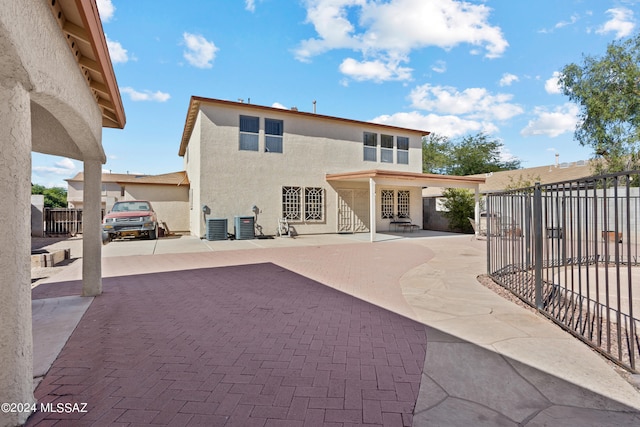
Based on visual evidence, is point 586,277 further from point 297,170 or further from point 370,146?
point 370,146

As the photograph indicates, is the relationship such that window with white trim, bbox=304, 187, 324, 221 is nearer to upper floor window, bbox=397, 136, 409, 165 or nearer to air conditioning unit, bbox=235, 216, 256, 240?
air conditioning unit, bbox=235, 216, 256, 240

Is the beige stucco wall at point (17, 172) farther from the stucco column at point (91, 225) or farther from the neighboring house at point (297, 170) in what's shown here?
the neighboring house at point (297, 170)

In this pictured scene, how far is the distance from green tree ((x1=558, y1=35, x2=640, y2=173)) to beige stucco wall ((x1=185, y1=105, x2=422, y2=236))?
1324cm

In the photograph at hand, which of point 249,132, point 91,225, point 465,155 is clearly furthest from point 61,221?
point 465,155

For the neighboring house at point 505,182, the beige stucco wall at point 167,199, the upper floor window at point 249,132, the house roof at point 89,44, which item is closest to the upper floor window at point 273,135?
the upper floor window at point 249,132

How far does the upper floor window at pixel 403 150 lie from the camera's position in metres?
18.5

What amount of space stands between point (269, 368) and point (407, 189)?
1669cm

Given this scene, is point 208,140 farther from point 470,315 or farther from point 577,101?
point 577,101

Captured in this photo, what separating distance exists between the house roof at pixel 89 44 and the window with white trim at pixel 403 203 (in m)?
15.6

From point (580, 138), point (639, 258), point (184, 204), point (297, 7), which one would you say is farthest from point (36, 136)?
point (580, 138)

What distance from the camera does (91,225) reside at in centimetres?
499

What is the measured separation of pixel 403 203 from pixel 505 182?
1268cm

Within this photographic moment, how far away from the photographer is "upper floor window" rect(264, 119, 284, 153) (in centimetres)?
1487

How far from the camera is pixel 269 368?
2863 mm
